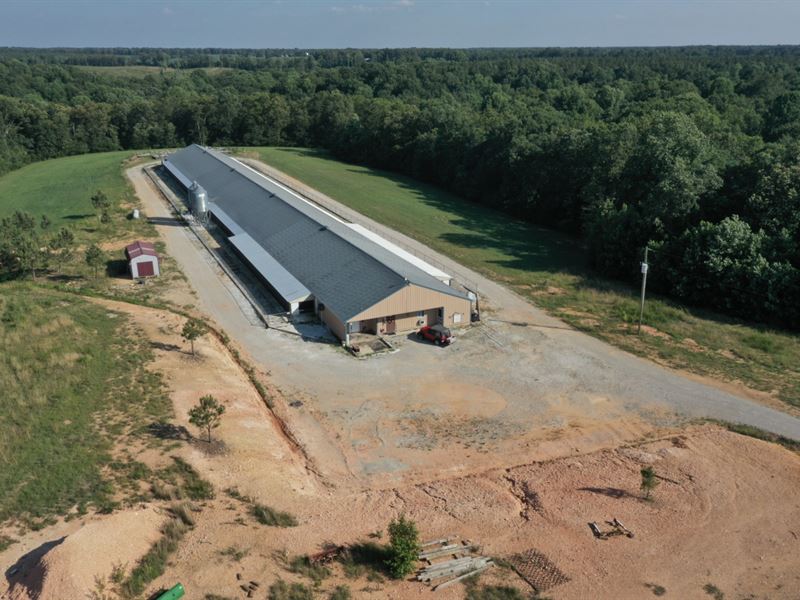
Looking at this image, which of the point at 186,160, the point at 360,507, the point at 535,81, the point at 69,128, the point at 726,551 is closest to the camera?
the point at 726,551

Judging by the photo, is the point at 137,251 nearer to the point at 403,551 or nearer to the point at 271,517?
the point at 271,517

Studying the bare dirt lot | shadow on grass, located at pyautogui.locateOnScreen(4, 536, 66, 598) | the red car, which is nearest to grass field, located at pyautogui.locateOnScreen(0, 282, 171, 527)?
the bare dirt lot

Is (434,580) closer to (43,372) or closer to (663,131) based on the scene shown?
(43,372)

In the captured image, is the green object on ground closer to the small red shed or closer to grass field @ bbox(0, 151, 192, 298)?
grass field @ bbox(0, 151, 192, 298)

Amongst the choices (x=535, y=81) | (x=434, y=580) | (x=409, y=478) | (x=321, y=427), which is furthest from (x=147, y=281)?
(x=535, y=81)

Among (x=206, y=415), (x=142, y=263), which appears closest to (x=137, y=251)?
(x=142, y=263)

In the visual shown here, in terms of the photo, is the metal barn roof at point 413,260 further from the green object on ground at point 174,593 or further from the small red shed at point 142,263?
the green object on ground at point 174,593
